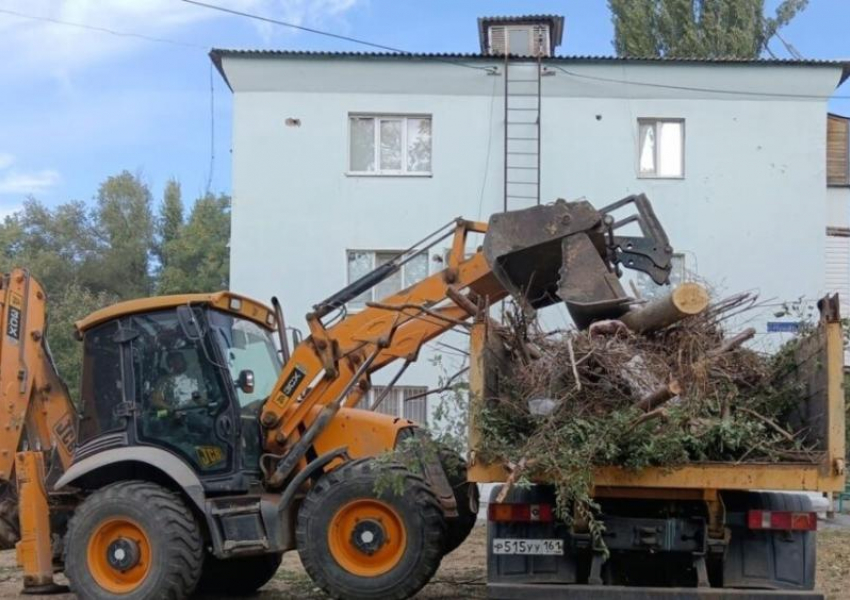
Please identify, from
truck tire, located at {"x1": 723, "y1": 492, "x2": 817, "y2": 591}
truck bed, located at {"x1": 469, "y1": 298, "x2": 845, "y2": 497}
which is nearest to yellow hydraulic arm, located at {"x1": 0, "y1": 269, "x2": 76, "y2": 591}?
truck bed, located at {"x1": 469, "y1": 298, "x2": 845, "y2": 497}

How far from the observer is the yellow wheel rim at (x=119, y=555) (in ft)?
28.9

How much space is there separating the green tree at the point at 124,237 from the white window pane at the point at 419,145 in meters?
30.3

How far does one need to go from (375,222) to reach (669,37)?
16133 mm

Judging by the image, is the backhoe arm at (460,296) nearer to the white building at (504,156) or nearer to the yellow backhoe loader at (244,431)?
the yellow backhoe loader at (244,431)

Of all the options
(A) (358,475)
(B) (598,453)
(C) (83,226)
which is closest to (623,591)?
(B) (598,453)

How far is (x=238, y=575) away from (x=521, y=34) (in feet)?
46.4

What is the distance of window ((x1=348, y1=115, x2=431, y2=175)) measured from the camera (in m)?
20.0

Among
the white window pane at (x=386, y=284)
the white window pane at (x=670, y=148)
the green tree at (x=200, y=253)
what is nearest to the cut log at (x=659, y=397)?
the white window pane at (x=386, y=284)

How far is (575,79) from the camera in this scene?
65.7ft

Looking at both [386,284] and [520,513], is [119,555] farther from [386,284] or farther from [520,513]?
[386,284]

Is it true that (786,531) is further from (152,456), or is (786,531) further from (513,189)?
(513,189)

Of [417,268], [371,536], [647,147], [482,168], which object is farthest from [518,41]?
[371,536]

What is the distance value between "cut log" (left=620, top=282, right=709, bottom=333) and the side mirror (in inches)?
127

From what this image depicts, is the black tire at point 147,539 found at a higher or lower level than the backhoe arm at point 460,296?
lower
